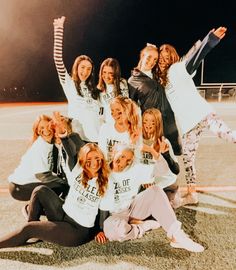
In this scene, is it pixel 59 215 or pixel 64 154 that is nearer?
pixel 59 215

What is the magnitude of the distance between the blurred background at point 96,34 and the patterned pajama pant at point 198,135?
600cm

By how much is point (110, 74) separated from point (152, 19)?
14535mm

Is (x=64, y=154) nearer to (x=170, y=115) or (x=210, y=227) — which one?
(x=170, y=115)

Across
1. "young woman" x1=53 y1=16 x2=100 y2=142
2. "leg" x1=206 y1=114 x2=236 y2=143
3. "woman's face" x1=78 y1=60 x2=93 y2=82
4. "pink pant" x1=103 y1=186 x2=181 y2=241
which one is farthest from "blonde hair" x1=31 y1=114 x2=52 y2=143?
"leg" x1=206 y1=114 x2=236 y2=143

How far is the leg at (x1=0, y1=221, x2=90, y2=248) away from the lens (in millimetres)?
3072

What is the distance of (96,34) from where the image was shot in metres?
16.1

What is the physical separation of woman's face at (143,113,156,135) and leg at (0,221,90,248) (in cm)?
133

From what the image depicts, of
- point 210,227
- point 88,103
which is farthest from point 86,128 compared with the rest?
point 210,227

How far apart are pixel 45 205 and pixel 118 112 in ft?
3.92

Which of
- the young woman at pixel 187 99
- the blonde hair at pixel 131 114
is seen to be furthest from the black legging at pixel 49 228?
the young woman at pixel 187 99

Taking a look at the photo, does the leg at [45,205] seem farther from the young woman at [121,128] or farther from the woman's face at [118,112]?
the woman's face at [118,112]

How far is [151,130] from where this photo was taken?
12.5 feet

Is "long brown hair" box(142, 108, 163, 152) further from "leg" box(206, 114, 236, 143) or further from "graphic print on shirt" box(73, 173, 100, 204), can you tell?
"graphic print on shirt" box(73, 173, 100, 204)

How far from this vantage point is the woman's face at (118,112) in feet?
11.9
